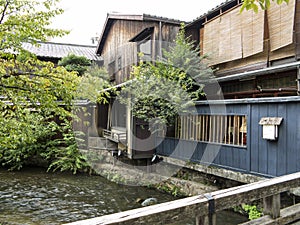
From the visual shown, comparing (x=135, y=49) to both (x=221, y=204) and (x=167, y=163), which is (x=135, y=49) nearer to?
(x=167, y=163)

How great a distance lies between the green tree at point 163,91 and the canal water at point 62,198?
242 centimetres

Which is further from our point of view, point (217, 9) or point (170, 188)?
point (217, 9)

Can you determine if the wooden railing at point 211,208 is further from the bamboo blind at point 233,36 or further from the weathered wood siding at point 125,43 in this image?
the weathered wood siding at point 125,43

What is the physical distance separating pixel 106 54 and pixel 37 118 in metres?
7.60

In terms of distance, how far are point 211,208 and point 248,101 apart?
393 centimetres

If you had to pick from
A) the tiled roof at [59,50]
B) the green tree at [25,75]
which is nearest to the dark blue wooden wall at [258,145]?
the green tree at [25,75]

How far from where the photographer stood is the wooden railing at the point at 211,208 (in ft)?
5.50

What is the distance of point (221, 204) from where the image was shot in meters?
2.12

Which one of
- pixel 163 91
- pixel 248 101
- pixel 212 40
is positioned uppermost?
pixel 212 40

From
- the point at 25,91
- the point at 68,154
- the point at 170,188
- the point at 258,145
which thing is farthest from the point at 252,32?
the point at 68,154

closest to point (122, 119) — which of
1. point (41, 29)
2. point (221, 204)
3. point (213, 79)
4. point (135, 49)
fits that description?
point (135, 49)

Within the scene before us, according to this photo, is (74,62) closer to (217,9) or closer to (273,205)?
(217,9)

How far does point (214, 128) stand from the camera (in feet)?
21.2

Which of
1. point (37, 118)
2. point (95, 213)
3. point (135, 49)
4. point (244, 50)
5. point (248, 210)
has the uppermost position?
point (135, 49)
